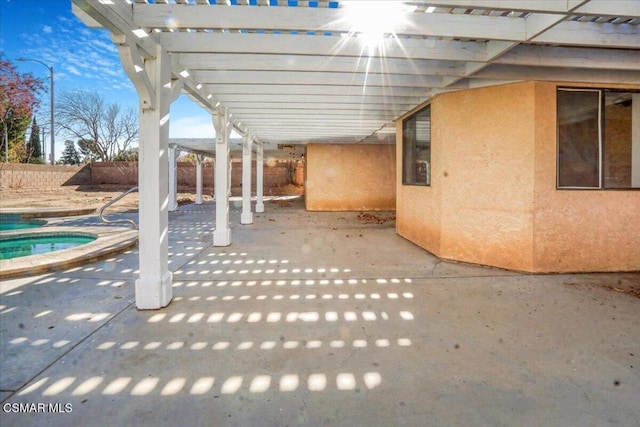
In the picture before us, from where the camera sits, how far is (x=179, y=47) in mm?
3365

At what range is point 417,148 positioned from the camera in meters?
6.66

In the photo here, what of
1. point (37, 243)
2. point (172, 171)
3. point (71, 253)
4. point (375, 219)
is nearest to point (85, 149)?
point (172, 171)

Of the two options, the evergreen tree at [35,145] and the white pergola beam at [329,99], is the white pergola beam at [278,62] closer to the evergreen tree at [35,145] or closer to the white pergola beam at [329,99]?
the white pergola beam at [329,99]

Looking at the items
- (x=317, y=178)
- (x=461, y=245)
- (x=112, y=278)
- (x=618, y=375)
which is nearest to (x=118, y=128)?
(x=317, y=178)

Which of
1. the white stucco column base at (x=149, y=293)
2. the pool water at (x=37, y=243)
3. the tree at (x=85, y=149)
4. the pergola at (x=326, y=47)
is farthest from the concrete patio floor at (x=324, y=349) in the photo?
the tree at (x=85, y=149)

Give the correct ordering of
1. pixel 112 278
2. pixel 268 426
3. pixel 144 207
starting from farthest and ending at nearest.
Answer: pixel 112 278
pixel 144 207
pixel 268 426

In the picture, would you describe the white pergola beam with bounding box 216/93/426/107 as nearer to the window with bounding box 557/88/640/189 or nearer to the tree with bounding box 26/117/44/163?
the window with bounding box 557/88/640/189

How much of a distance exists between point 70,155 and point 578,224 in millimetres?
46348

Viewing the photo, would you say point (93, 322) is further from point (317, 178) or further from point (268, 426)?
point (317, 178)

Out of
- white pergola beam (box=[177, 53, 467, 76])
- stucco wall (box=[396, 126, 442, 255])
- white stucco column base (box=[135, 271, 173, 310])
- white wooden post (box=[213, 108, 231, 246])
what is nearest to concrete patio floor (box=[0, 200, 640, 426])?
white stucco column base (box=[135, 271, 173, 310])

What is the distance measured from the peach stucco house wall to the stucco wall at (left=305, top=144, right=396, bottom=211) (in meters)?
7.26

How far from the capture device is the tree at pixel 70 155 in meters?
35.3

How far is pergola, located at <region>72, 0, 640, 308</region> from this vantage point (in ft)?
9.17

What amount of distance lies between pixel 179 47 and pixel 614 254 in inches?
263
